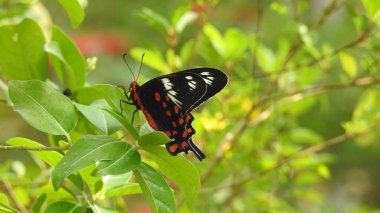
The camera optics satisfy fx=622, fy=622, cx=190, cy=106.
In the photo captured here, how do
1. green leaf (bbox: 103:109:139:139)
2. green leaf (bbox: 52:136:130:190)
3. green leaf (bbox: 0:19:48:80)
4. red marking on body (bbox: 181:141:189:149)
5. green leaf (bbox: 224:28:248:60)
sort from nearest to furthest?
1. green leaf (bbox: 52:136:130:190)
2. green leaf (bbox: 103:109:139:139)
3. red marking on body (bbox: 181:141:189:149)
4. green leaf (bbox: 0:19:48:80)
5. green leaf (bbox: 224:28:248:60)

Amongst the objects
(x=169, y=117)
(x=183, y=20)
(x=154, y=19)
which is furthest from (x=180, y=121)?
(x=183, y=20)

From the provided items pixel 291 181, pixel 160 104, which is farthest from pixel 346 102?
pixel 160 104

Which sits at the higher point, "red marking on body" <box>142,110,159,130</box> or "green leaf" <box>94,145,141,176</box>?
"red marking on body" <box>142,110,159,130</box>


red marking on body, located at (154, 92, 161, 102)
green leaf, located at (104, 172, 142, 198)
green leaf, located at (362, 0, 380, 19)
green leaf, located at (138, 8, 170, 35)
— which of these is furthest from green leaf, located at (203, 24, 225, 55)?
green leaf, located at (104, 172, 142, 198)

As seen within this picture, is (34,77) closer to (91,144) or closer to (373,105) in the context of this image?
(91,144)

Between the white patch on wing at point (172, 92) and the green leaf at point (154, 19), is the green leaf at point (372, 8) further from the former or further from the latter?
the white patch on wing at point (172, 92)

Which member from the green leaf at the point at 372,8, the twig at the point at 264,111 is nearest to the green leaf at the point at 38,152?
the twig at the point at 264,111

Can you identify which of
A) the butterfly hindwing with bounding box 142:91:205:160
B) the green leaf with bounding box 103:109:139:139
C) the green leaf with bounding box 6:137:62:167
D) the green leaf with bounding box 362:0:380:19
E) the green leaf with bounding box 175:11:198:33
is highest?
the green leaf with bounding box 362:0:380:19

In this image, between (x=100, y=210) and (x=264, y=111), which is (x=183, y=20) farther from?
(x=100, y=210)

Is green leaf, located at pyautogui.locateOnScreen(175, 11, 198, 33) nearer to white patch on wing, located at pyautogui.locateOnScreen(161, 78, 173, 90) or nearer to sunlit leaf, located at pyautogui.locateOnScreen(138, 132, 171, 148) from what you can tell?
white patch on wing, located at pyautogui.locateOnScreen(161, 78, 173, 90)
